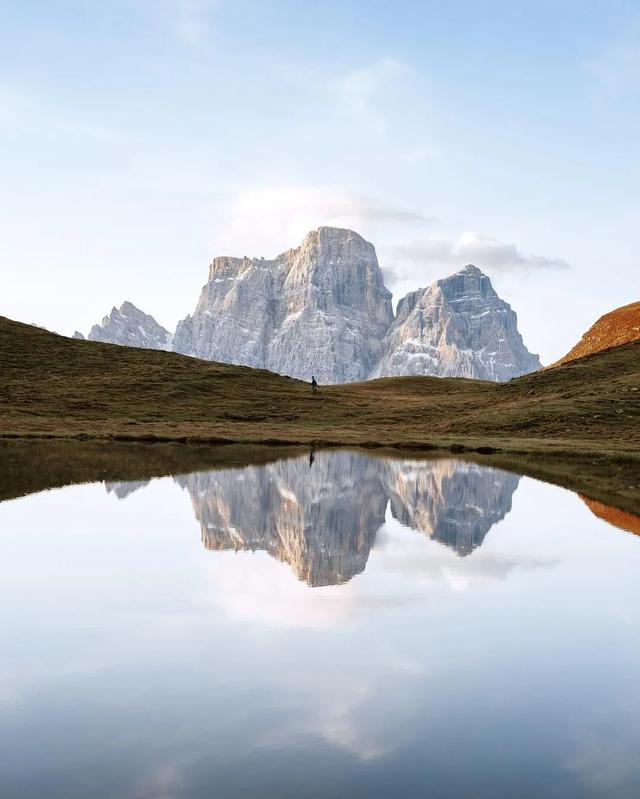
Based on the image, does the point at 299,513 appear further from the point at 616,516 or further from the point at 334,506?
the point at 616,516

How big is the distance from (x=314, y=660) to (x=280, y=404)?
89352mm

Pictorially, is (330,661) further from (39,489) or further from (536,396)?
(536,396)

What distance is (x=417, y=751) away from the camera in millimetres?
9570

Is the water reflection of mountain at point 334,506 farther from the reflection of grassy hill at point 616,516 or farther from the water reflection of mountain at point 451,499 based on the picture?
the reflection of grassy hill at point 616,516

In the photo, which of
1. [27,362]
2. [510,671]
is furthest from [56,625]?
[27,362]

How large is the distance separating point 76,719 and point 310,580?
8.75 meters

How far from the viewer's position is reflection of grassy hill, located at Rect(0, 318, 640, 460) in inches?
2862

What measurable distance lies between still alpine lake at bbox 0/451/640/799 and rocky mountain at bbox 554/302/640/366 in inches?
4058

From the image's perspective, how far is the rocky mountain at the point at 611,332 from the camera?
12256 centimetres

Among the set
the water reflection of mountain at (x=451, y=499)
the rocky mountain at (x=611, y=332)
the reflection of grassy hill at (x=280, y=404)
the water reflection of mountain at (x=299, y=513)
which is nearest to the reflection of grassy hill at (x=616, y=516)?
the water reflection of mountain at (x=451, y=499)

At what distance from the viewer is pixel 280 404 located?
4013 inches

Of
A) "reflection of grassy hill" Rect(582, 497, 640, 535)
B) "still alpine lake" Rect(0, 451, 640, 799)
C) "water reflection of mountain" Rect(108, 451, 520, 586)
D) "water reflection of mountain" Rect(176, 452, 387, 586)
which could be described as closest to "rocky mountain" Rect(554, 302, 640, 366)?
"water reflection of mountain" Rect(108, 451, 520, 586)

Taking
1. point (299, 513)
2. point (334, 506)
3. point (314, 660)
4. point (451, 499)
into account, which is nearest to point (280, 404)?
point (451, 499)

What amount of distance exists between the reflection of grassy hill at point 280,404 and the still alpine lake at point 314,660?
42.7 m
